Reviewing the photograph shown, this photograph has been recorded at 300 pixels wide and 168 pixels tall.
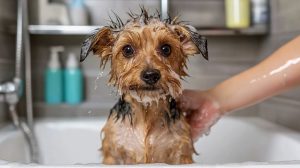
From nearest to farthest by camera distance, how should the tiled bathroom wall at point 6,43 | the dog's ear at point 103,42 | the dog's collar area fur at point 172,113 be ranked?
the dog's ear at point 103,42, the dog's collar area fur at point 172,113, the tiled bathroom wall at point 6,43

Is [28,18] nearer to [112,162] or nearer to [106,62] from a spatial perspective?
[106,62]

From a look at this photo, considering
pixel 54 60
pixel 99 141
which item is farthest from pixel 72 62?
pixel 99 141

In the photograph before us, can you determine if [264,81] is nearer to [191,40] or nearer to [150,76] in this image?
[191,40]

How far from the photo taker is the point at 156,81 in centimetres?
93

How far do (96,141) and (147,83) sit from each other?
858 millimetres

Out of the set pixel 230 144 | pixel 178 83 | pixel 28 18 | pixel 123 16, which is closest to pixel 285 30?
pixel 230 144

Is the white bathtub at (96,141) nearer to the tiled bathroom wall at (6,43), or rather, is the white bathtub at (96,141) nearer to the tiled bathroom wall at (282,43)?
the tiled bathroom wall at (282,43)

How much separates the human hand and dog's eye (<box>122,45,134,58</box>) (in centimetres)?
30

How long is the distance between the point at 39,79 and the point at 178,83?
3.78 feet

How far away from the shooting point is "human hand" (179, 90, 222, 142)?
1.25 metres

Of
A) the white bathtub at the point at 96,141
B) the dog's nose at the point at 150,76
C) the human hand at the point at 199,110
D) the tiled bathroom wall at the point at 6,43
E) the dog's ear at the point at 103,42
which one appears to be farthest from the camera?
the tiled bathroom wall at the point at 6,43

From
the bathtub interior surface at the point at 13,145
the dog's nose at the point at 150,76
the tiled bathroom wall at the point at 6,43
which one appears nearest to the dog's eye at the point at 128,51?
the dog's nose at the point at 150,76

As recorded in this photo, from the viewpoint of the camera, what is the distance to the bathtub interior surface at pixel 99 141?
1600mm

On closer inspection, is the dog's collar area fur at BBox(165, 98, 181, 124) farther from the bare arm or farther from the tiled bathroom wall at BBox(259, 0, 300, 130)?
the tiled bathroom wall at BBox(259, 0, 300, 130)
